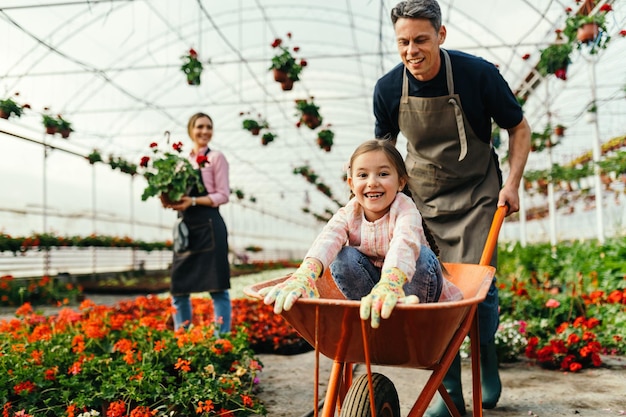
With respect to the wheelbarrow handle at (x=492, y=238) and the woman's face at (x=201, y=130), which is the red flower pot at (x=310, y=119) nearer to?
the woman's face at (x=201, y=130)

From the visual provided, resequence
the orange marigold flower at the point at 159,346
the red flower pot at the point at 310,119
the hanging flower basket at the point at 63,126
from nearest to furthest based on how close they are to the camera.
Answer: the orange marigold flower at the point at 159,346 < the hanging flower basket at the point at 63,126 < the red flower pot at the point at 310,119

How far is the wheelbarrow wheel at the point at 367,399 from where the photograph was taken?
1.58 meters

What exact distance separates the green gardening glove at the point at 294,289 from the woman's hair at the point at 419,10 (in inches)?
42.2

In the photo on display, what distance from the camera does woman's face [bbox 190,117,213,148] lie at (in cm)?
393

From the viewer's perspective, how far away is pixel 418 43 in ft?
7.36

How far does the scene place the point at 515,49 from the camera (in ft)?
33.9

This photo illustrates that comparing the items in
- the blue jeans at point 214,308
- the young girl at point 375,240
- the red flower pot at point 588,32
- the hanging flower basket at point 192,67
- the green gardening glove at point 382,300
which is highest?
the hanging flower basket at point 192,67

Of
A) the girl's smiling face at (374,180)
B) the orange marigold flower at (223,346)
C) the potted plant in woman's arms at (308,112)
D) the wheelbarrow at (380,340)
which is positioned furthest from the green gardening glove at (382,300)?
the potted plant in woman's arms at (308,112)

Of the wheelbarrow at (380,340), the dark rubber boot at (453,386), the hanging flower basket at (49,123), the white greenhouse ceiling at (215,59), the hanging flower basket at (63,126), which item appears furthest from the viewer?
the white greenhouse ceiling at (215,59)

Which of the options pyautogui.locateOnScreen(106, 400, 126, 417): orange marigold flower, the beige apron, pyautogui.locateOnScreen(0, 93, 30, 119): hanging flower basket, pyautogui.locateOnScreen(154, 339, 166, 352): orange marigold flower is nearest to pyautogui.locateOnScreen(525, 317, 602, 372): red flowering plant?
the beige apron

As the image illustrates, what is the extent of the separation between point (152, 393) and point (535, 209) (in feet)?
70.7

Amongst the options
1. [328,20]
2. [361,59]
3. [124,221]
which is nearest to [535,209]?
[361,59]

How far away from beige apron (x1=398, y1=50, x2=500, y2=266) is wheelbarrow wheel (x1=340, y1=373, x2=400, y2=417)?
996mm

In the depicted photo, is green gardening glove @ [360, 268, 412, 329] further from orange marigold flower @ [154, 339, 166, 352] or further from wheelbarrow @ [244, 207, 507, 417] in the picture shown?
orange marigold flower @ [154, 339, 166, 352]
